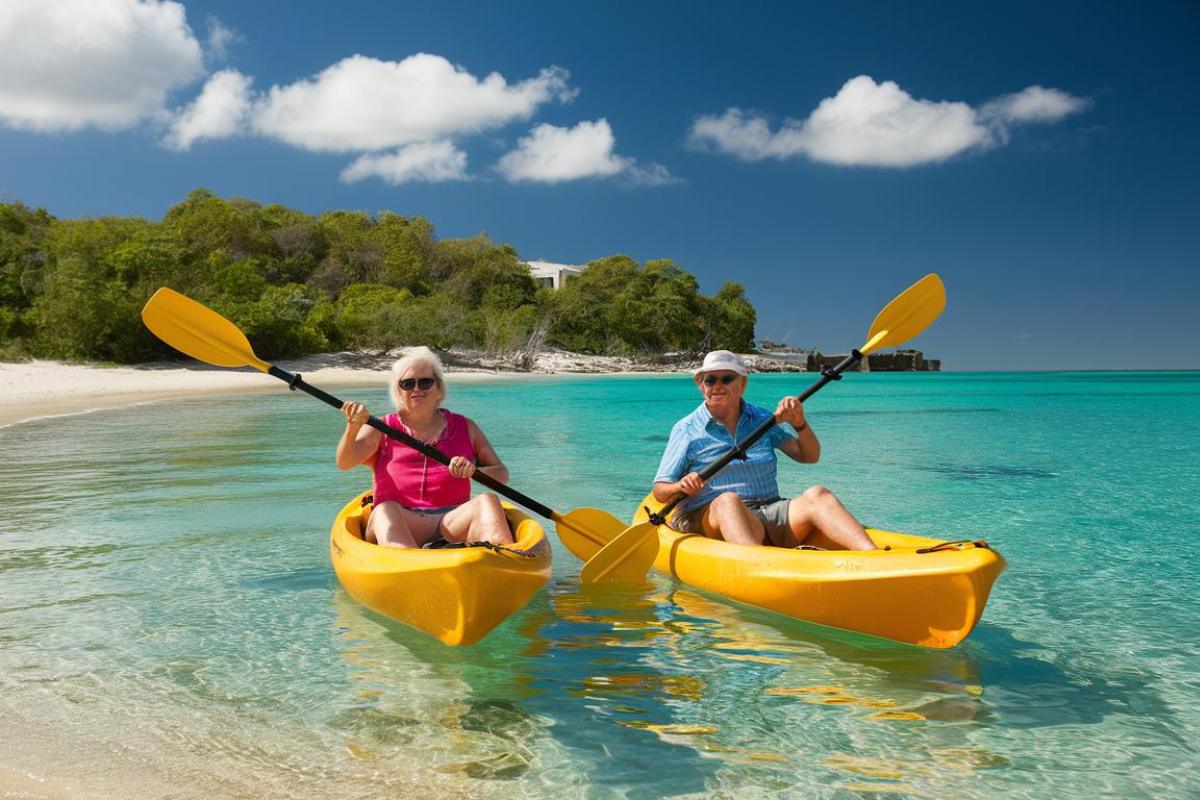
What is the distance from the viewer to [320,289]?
51219mm

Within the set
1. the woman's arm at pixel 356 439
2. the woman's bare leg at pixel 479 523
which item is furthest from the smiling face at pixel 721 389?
the woman's arm at pixel 356 439

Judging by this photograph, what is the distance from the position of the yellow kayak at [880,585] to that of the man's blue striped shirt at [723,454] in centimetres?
50

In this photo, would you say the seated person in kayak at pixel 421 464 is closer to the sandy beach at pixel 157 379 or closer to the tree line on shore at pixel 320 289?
the sandy beach at pixel 157 379

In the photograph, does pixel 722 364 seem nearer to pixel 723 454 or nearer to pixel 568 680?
pixel 723 454

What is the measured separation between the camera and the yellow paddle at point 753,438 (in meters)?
4.61

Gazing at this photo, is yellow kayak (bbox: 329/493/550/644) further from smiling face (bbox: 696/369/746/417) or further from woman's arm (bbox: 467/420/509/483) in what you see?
smiling face (bbox: 696/369/746/417)

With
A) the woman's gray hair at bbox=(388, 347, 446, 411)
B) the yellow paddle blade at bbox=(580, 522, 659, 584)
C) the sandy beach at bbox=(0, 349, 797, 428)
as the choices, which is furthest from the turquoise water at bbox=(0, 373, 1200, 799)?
the sandy beach at bbox=(0, 349, 797, 428)

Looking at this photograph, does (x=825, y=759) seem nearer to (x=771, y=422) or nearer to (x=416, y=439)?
(x=771, y=422)

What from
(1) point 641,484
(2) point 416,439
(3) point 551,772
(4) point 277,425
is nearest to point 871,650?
(3) point 551,772

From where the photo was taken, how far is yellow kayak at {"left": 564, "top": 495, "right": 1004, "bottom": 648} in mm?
3414

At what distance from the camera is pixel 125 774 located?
2.62 metres

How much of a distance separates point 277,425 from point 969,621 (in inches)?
544

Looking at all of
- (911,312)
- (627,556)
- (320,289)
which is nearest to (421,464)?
(627,556)

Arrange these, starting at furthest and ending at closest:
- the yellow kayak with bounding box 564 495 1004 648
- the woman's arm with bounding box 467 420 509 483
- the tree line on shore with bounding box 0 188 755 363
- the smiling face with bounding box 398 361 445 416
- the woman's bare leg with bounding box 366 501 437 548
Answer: the tree line on shore with bounding box 0 188 755 363 → the woman's arm with bounding box 467 420 509 483 → the smiling face with bounding box 398 361 445 416 → the woman's bare leg with bounding box 366 501 437 548 → the yellow kayak with bounding box 564 495 1004 648
